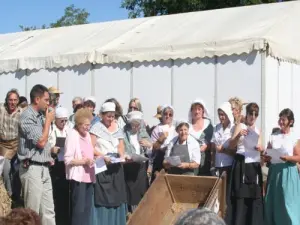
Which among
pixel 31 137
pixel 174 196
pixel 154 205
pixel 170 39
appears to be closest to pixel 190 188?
pixel 174 196

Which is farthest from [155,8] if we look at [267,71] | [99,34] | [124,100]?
[267,71]

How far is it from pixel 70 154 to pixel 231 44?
15.1 feet

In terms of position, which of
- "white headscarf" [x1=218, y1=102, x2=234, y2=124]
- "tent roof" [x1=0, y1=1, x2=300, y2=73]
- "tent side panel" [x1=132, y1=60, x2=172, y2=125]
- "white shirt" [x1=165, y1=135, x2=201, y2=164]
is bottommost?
"white shirt" [x1=165, y1=135, x2=201, y2=164]

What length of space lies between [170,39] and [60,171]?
15.0ft

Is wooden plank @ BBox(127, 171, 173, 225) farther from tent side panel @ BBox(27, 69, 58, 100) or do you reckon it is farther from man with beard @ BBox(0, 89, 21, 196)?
tent side panel @ BBox(27, 69, 58, 100)

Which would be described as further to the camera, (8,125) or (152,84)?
(152,84)

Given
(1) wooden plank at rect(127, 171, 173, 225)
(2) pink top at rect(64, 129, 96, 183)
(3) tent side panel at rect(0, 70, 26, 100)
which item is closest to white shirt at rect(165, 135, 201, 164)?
(1) wooden plank at rect(127, 171, 173, 225)

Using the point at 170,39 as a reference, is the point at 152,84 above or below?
below

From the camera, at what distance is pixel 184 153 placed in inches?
293

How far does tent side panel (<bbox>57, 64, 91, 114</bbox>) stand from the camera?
1243cm

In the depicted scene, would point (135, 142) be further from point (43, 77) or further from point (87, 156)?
point (43, 77)

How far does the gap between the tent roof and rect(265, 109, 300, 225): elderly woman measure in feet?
10.6

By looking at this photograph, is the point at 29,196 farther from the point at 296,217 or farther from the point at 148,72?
the point at 148,72

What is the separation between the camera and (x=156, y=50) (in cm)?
1147
